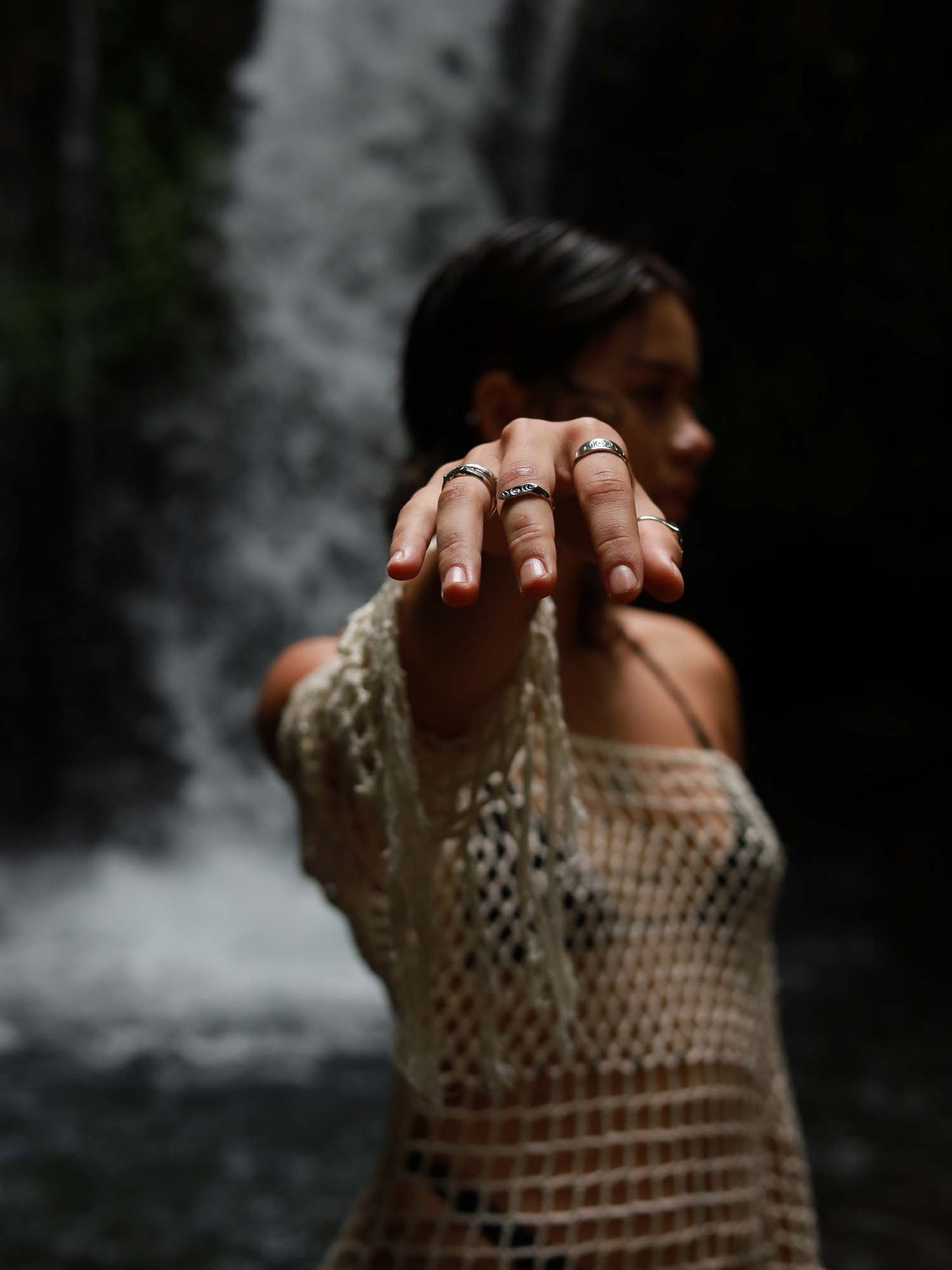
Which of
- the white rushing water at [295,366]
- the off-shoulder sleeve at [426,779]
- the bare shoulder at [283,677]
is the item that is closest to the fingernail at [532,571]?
the off-shoulder sleeve at [426,779]

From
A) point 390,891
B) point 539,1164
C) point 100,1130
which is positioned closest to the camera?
point 390,891

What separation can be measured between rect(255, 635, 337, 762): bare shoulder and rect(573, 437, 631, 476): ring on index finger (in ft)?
1.59

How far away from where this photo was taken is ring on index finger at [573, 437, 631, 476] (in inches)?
27.7

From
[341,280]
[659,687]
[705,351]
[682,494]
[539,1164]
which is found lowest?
[539,1164]

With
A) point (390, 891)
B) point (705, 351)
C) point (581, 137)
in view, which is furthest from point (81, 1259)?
point (581, 137)

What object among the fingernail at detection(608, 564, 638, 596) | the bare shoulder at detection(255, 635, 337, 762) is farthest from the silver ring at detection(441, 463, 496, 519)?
the bare shoulder at detection(255, 635, 337, 762)

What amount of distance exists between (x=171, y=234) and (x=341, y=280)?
2.99 feet

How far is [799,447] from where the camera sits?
18.5 ft

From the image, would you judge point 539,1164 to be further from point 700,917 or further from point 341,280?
point 341,280

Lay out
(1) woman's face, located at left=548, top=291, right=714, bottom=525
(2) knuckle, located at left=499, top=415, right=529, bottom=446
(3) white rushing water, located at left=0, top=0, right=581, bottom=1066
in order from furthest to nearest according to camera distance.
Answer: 1. (3) white rushing water, located at left=0, top=0, right=581, bottom=1066
2. (1) woman's face, located at left=548, top=291, right=714, bottom=525
3. (2) knuckle, located at left=499, top=415, right=529, bottom=446

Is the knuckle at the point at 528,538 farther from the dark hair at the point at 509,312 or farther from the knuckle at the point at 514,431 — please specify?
the dark hair at the point at 509,312

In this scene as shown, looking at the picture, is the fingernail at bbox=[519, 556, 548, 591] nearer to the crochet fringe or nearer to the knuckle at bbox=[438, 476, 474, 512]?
the knuckle at bbox=[438, 476, 474, 512]

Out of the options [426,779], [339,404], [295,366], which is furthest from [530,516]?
[295,366]

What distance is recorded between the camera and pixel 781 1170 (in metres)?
1.30
